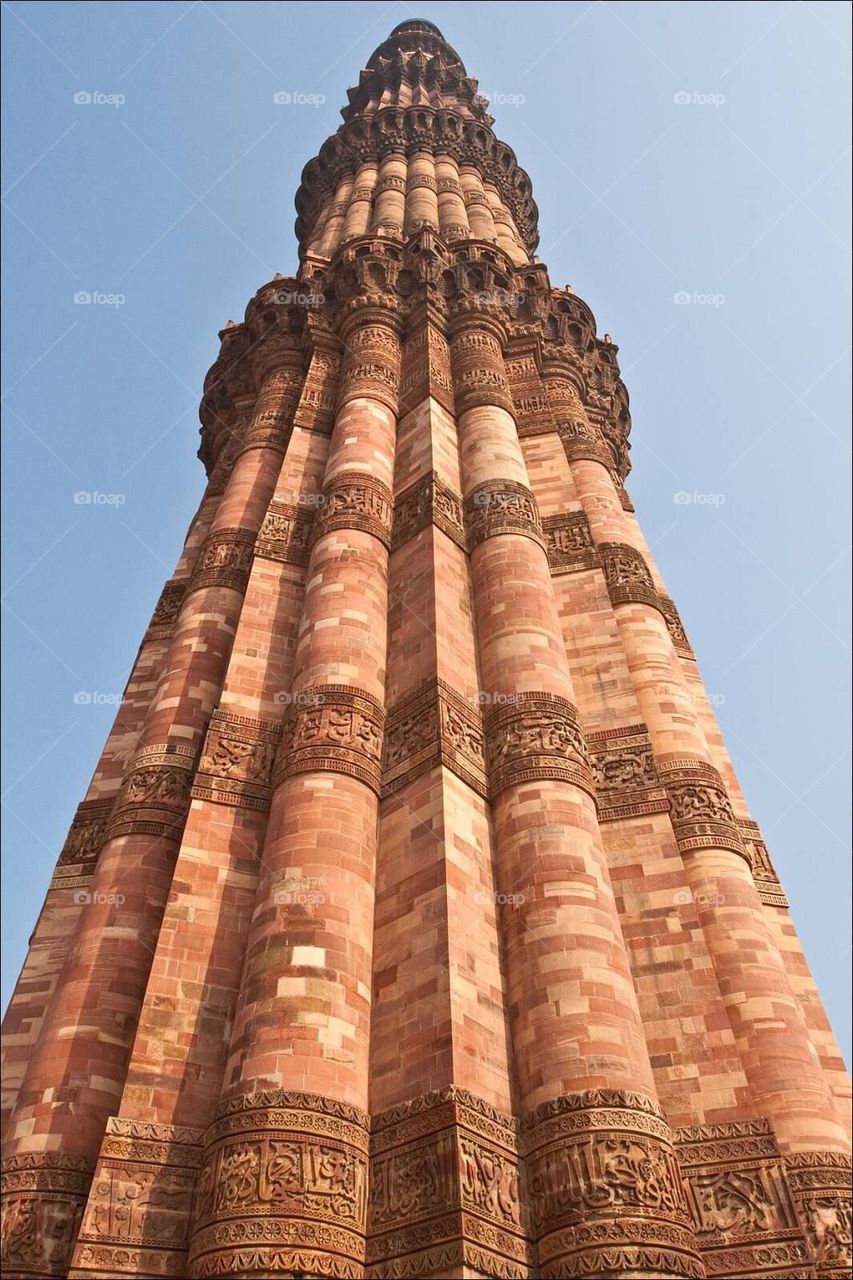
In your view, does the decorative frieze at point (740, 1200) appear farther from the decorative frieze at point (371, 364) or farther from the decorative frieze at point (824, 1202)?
the decorative frieze at point (371, 364)

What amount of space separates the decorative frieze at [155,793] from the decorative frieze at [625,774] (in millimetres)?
4068

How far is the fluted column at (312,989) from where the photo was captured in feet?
19.1

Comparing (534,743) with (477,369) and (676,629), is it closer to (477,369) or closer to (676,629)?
(676,629)

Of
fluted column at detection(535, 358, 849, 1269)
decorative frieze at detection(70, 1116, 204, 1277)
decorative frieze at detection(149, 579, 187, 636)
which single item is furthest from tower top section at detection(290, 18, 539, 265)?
decorative frieze at detection(70, 1116, 204, 1277)

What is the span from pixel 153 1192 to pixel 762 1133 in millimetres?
4130

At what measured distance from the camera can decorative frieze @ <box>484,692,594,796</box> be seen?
8703 mm

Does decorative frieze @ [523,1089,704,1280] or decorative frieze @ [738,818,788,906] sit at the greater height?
decorative frieze @ [738,818,788,906]

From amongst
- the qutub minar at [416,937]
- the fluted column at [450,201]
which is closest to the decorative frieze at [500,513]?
the qutub minar at [416,937]

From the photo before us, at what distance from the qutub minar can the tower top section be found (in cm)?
1095

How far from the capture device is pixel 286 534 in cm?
1272

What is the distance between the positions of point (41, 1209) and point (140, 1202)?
2.78 ft

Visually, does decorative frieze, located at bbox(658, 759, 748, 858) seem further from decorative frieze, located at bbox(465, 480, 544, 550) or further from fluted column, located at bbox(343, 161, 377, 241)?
fluted column, located at bbox(343, 161, 377, 241)

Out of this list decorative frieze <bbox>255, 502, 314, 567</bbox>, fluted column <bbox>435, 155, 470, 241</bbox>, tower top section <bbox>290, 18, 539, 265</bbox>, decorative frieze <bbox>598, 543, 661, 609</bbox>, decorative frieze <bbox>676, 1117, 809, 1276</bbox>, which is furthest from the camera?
tower top section <bbox>290, 18, 539, 265</bbox>

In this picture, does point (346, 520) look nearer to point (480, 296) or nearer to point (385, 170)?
point (480, 296)
